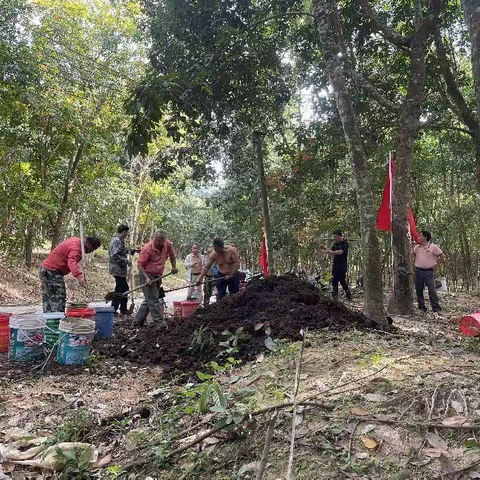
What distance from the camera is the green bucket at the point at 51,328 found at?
5762 mm

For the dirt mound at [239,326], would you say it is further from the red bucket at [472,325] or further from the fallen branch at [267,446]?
the fallen branch at [267,446]

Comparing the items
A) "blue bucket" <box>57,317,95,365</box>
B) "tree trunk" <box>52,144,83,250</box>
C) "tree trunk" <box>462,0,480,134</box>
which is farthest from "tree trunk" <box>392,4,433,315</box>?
"tree trunk" <box>52,144,83,250</box>

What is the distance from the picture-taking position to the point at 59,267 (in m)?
6.70

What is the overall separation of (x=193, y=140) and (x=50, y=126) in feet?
14.3

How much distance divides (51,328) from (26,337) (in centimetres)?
30

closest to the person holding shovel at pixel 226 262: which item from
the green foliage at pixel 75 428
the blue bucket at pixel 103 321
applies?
the blue bucket at pixel 103 321

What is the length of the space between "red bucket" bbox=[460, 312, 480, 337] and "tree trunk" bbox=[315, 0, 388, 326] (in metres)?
0.98

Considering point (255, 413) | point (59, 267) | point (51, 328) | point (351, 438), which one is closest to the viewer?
point (351, 438)

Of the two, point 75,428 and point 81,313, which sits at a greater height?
point 81,313

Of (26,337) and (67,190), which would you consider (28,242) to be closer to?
(67,190)

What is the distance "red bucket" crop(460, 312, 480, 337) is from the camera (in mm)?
5230

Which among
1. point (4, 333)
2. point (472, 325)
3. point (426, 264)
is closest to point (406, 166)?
point (426, 264)

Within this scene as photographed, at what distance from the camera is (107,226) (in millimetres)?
18469

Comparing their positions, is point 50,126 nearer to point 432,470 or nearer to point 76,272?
point 76,272
